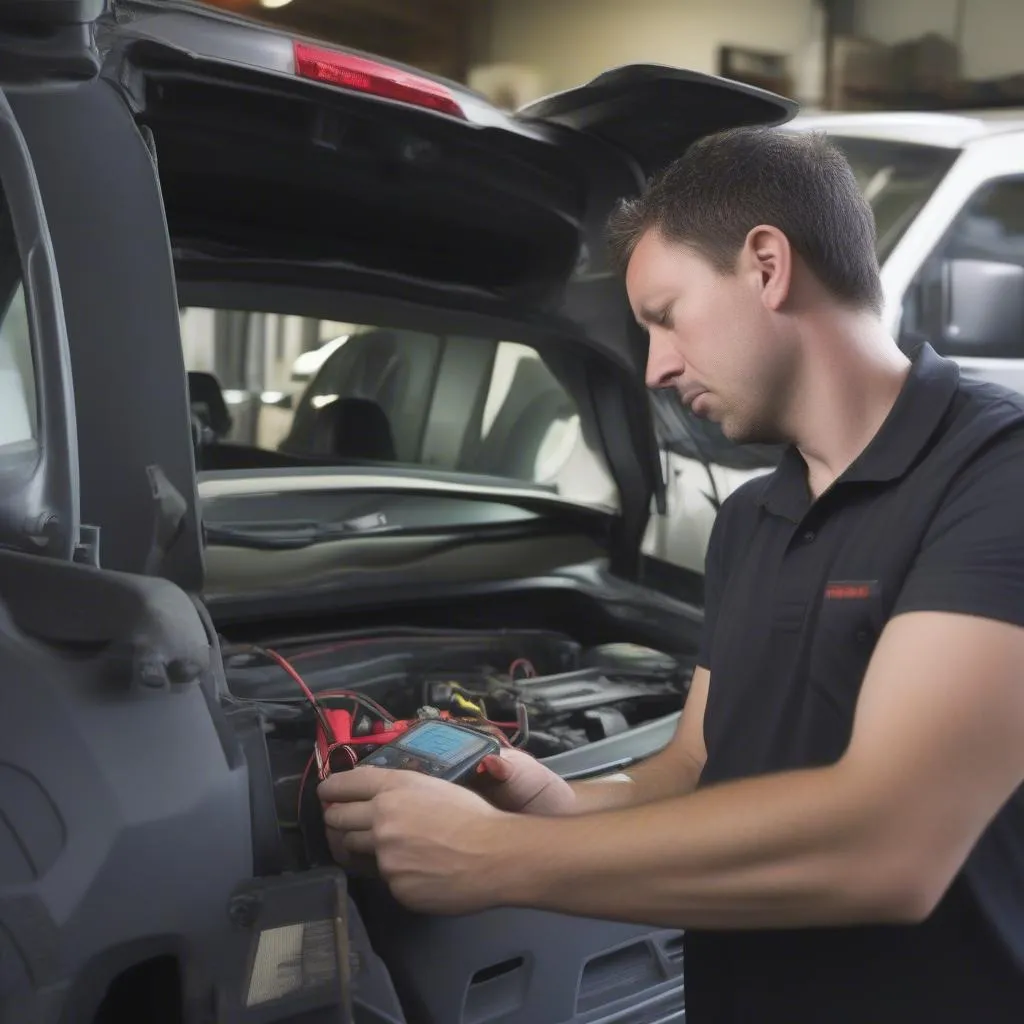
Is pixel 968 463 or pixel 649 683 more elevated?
pixel 968 463

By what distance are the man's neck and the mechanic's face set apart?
26 mm

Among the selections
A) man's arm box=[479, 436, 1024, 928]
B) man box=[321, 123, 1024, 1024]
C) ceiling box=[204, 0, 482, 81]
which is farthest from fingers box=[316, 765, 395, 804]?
ceiling box=[204, 0, 482, 81]

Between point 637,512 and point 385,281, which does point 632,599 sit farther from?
point 385,281

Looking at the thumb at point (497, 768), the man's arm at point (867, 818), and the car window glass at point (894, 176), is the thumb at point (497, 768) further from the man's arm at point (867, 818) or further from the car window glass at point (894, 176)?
the car window glass at point (894, 176)

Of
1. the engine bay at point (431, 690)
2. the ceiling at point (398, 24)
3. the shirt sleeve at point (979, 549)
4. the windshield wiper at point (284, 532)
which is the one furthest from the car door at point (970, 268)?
the ceiling at point (398, 24)

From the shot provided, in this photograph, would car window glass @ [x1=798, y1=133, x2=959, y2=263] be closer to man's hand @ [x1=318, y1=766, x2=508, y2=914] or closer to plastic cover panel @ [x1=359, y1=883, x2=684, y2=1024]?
plastic cover panel @ [x1=359, y1=883, x2=684, y2=1024]

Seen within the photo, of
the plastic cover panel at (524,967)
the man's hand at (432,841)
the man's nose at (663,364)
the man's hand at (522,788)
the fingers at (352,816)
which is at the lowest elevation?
the plastic cover panel at (524,967)

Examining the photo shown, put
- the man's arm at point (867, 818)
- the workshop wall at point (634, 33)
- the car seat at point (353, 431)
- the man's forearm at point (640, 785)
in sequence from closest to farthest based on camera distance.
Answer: the man's arm at point (867, 818) → the man's forearm at point (640, 785) → the car seat at point (353, 431) → the workshop wall at point (634, 33)

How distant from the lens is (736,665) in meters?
1.32

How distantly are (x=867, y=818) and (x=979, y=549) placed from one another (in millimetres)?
253

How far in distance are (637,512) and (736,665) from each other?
1.22 m

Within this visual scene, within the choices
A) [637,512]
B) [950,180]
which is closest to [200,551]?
[637,512]

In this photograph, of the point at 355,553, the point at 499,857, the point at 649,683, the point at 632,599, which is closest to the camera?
the point at 499,857

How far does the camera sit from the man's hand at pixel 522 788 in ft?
4.56
